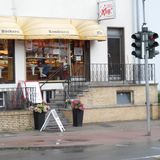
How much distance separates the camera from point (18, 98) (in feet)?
78.9

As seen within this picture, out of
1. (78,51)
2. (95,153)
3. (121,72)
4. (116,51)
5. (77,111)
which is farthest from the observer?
(116,51)

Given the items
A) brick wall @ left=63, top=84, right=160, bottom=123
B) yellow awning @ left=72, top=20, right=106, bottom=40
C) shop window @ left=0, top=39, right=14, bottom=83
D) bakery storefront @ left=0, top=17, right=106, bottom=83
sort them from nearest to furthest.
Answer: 1. bakery storefront @ left=0, top=17, right=106, bottom=83
2. shop window @ left=0, top=39, right=14, bottom=83
3. brick wall @ left=63, top=84, right=160, bottom=123
4. yellow awning @ left=72, top=20, right=106, bottom=40

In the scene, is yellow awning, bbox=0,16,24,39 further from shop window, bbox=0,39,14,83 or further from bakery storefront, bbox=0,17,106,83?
shop window, bbox=0,39,14,83

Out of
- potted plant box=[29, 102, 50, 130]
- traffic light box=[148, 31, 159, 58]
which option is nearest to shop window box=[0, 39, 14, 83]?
potted plant box=[29, 102, 50, 130]

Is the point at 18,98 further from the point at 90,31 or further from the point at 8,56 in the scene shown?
the point at 90,31

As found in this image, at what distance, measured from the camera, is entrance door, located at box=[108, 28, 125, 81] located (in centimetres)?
2834

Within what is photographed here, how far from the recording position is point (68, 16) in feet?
89.4

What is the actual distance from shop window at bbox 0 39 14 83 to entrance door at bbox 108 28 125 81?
5329mm

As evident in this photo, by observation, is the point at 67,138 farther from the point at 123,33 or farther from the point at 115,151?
the point at 123,33

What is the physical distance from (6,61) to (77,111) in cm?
415

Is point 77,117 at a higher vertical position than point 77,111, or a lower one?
lower

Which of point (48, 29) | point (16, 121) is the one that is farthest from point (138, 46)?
point (48, 29)

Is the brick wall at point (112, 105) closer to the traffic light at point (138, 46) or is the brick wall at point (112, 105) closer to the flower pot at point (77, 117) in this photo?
the flower pot at point (77, 117)

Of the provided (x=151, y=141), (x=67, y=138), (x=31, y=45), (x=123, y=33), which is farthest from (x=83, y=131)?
(x=123, y=33)
